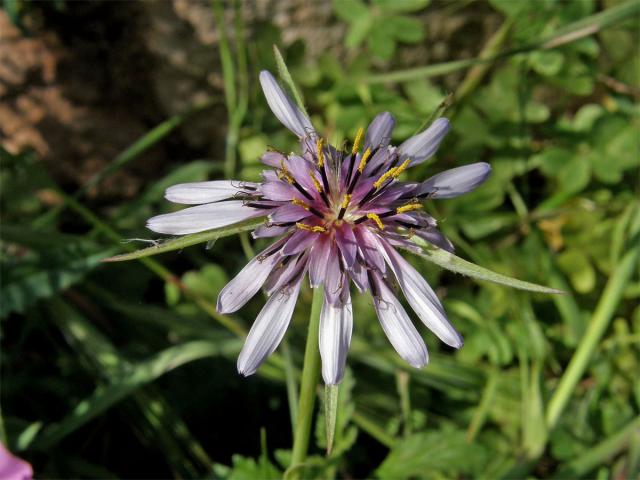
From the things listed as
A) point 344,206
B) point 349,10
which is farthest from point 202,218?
point 349,10

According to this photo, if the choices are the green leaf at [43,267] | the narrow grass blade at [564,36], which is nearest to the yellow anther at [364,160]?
the narrow grass blade at [564,36]

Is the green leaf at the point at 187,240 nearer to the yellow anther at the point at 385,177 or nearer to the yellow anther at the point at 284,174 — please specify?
the yellow anther at the point at 284,174

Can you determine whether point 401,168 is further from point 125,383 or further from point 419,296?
point 125,383

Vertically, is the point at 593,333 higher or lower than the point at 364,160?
lower

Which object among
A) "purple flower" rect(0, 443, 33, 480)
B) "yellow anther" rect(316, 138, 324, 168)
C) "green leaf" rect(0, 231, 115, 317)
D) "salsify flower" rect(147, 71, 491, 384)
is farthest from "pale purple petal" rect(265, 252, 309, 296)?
"green leaf" rect(0, 231, 115, 317)

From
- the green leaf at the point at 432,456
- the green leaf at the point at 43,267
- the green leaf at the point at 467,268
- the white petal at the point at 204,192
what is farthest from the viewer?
the green leaf at the point at 43,267

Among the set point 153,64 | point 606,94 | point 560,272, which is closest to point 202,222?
point 153,64
